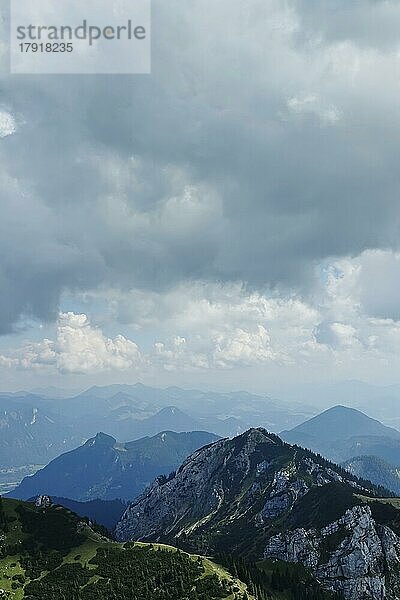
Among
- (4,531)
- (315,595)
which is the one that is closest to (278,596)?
(315,595)

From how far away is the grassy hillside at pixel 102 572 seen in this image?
156 meters

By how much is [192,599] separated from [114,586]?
27.1m

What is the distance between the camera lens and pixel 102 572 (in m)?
169

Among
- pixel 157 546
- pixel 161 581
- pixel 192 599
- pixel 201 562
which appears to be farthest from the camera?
pixel 157 546

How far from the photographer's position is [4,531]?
648ft

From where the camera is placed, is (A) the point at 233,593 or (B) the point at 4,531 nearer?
(A) the point at 233,593

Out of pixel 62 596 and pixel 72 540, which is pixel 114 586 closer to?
pixel 62 596

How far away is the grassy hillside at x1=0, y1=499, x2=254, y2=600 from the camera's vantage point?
15588 centimetres

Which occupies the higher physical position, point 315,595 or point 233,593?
point 233,593

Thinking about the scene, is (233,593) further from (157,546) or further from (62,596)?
(62,596)

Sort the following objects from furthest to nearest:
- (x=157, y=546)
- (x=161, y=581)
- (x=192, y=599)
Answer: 1. (x=157, y=546)
2. (x=161, y=581)
3. (x=192, y=599)

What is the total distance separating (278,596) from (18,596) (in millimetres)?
98307

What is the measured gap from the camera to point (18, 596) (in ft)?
504

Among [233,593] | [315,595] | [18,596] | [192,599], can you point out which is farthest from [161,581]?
[315,595]
